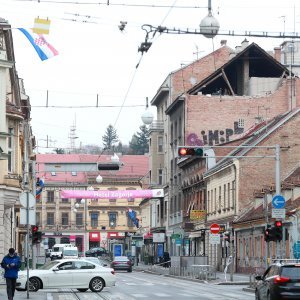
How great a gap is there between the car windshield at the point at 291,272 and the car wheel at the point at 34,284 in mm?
14244

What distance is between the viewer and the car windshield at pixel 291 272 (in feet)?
90.9

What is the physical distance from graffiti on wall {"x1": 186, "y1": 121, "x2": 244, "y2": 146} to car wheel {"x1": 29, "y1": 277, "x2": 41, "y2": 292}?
1777 inches

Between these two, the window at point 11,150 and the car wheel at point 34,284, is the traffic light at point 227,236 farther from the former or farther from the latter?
the car wheel at point 34,284

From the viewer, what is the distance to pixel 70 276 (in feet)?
132

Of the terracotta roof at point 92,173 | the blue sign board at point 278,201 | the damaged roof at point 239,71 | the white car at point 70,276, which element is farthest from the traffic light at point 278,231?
the terracotta roof at point 92,173

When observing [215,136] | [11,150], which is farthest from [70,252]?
[11,150]

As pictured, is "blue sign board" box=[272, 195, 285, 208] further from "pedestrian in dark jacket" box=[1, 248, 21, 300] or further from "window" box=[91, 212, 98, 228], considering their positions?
"window" box=[91, 212, 98, 228]

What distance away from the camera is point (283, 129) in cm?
6800

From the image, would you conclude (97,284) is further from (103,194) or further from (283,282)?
(103,194)

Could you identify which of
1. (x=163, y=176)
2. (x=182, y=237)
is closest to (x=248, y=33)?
(x=182, y=237)

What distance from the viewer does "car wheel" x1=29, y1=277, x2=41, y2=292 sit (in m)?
39.4

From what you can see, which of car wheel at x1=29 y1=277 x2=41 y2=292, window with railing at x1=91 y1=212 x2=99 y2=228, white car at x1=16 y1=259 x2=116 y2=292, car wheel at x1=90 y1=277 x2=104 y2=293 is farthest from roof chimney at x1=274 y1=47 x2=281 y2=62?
window with railing at x1=91 y1=212 x2=99 y2=228

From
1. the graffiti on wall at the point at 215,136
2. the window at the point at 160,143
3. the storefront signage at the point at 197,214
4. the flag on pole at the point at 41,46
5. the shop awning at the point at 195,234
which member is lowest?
the shop awning at the point at 195,234

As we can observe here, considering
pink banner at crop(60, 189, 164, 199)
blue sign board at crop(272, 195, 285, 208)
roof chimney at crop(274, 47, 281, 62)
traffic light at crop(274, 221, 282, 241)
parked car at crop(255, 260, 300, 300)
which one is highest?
roof chimney at crop(274, 47, 281, 62)
